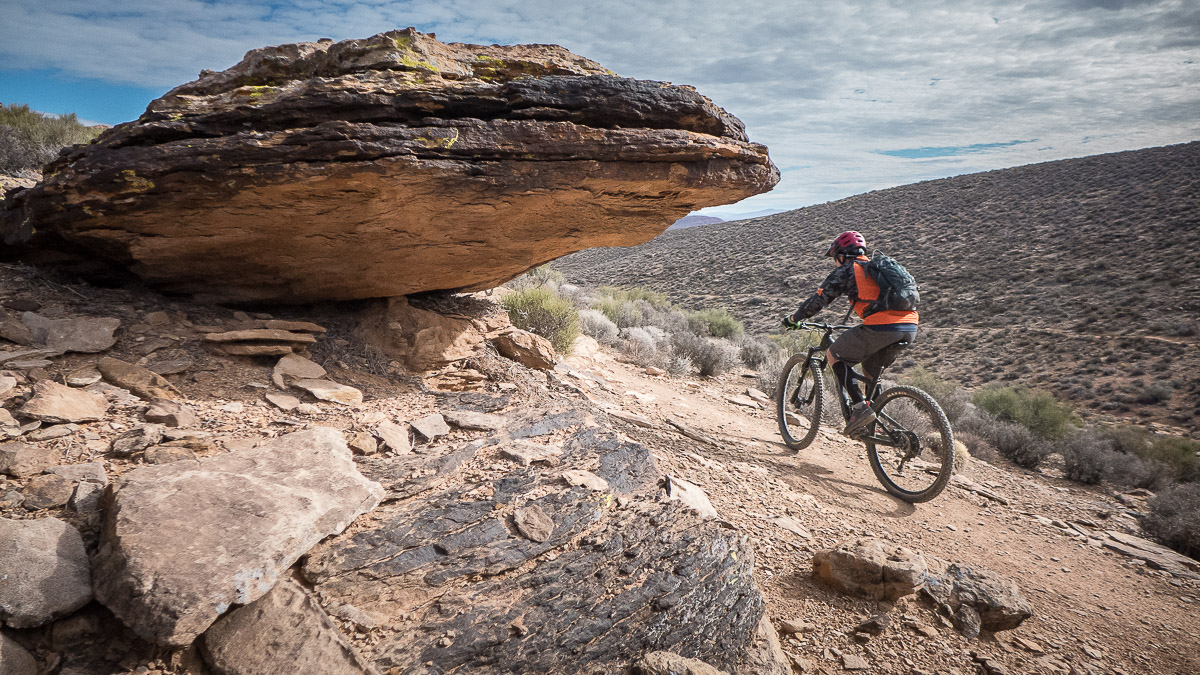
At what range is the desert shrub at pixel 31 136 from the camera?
8.36 meters

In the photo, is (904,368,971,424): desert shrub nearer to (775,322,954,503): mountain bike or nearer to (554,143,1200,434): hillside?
(775,322,954,503): mountain bike

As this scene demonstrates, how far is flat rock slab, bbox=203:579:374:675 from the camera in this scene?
1.79 meters

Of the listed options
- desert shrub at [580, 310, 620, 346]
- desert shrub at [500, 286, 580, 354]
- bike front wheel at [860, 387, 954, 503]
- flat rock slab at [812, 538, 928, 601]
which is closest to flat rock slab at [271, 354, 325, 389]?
flat rock slab at [812, 538, 928, 601]

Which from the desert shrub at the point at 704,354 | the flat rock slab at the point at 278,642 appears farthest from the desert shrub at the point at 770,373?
the flat rock slab at the point at 278,642

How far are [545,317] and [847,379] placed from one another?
4.19 meters

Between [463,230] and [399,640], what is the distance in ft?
9.02

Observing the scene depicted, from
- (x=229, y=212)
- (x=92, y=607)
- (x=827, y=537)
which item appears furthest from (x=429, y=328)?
(x=827, y=537)

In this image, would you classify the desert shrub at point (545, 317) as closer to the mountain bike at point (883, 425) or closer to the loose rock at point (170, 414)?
the mountain bike at point (883, 425)

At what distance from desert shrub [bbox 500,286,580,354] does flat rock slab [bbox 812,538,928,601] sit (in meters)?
4.90

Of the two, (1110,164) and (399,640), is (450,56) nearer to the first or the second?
(399,640)

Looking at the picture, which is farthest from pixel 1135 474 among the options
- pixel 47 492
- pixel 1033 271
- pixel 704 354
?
pixel 1033 271

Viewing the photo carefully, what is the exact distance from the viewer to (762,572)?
3193 mm

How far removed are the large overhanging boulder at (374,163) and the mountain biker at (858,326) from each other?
4.37ft

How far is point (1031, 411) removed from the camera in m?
9.86
